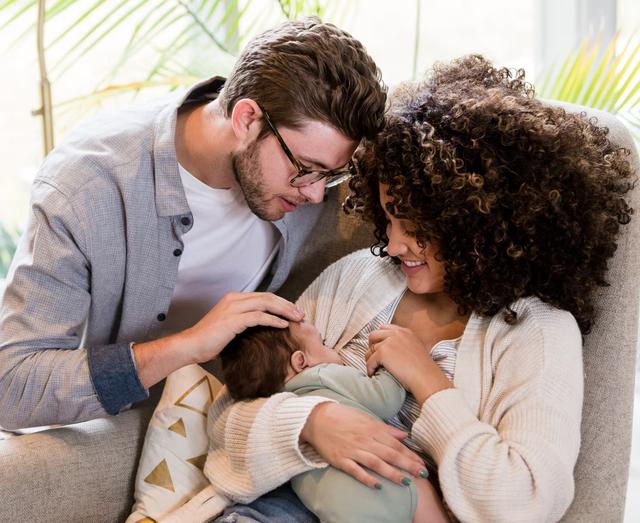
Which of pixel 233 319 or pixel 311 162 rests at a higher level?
pixel 311 162

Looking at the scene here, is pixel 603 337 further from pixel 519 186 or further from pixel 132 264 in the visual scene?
pixel 132 264

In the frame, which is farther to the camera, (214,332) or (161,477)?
(161,477)

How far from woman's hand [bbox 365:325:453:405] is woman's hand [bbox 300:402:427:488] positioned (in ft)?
0.29

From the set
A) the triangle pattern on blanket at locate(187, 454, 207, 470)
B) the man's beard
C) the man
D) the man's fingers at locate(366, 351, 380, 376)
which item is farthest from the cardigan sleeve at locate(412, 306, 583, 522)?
the man's beard

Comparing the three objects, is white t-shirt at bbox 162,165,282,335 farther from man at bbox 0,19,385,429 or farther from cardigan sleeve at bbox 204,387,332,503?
cardigan sleeve at bbox 204,387,332,503

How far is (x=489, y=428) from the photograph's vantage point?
1470mm

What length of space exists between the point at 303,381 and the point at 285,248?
51 centimetres

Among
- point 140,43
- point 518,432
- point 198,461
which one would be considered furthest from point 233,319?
point 140,43

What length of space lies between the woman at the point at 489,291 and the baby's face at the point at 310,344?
0.29 feet

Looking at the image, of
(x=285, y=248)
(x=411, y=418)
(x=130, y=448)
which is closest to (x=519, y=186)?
(x=411, y=418)

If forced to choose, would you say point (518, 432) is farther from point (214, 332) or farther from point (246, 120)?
point (246, 120)

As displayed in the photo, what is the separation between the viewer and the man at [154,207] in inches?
66.4

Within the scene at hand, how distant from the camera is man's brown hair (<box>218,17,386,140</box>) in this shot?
1.69 m

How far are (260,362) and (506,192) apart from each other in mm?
545
